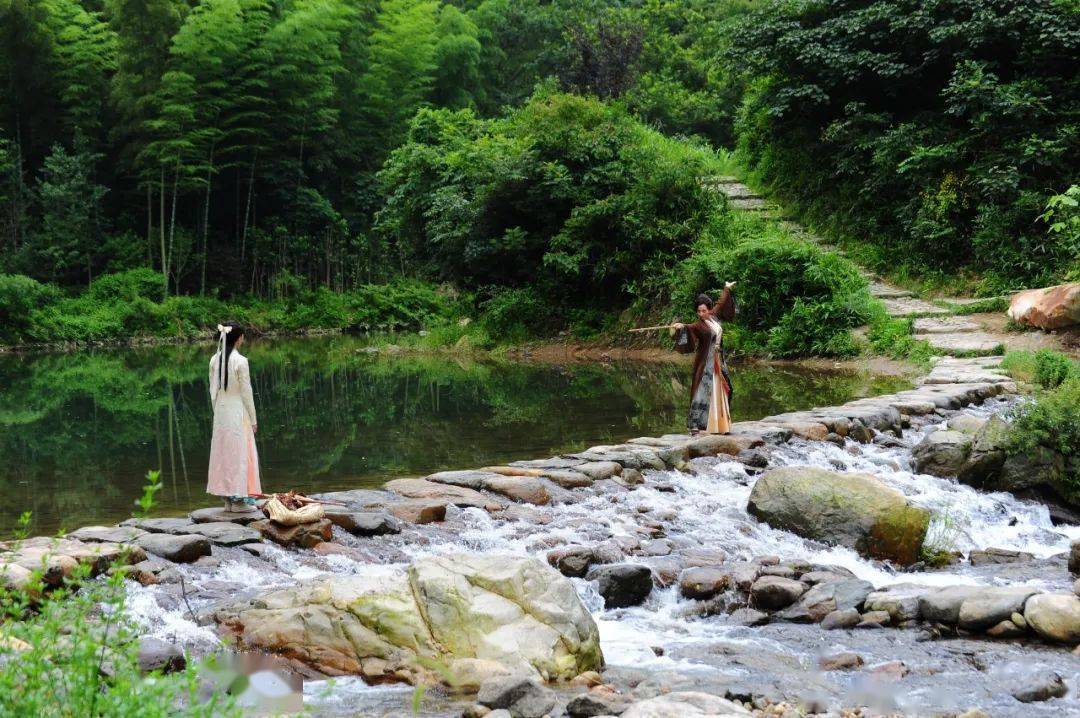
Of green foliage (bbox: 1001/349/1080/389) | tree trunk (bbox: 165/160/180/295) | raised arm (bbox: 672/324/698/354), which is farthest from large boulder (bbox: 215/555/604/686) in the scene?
tree trunk (bbox: 165/160/180/295)

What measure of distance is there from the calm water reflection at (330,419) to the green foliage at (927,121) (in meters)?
4.12

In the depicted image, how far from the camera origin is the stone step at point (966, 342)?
1358cm

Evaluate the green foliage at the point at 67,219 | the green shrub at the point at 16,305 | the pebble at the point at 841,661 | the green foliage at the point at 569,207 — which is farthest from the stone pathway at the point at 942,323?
the green foliage at the point at 67,219

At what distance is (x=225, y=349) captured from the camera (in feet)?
20.6

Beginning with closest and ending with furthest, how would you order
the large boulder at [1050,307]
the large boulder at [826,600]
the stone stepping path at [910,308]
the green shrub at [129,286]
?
the large boulder at [826,600] < the large boulder at [1050,307] < the stone stepping path at [910,308] < the green shrub at [129,286]

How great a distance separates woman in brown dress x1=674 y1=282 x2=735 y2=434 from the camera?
29.5 ft

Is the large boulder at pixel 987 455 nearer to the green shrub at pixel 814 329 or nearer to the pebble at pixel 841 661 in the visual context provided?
the pebble at pixel 841 661

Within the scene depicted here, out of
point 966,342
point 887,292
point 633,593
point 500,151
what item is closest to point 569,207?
point 500,151

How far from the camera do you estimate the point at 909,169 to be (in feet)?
57.1

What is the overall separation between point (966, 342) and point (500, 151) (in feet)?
34.8

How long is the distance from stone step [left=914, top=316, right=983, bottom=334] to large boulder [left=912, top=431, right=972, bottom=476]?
6.84 meters

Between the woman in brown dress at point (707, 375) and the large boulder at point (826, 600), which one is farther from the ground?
the woman in brown dress at point (707, 375)

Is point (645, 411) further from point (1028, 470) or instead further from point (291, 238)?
point (291, 238)

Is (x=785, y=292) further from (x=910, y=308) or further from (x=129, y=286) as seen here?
(x=129, y=286)
